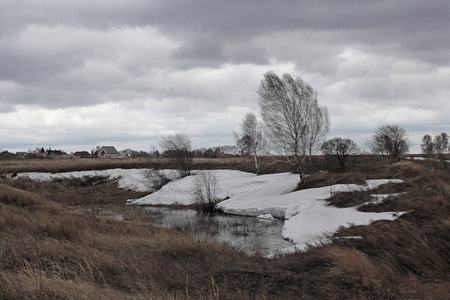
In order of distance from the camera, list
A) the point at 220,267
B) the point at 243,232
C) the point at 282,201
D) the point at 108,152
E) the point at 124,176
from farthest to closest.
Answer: the point at 108,152
the point at 124,176
the point at 282,201
the point at 243,232
the point at 220,267

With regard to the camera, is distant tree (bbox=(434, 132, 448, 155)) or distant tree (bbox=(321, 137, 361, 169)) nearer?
distant tree (bbox=(434, 132, 448, 155))

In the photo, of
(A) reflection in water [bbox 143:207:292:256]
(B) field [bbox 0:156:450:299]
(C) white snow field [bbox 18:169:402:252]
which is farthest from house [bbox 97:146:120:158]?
(B) field [bbox 0:156:450:299]

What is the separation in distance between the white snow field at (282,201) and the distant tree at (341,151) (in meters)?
4.78

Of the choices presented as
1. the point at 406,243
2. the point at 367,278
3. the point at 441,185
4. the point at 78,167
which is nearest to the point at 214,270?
the point at 367,278

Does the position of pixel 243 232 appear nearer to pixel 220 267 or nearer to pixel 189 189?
pixel 220 267

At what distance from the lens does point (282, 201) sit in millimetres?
21875

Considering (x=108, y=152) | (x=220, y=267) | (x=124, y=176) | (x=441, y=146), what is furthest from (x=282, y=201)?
(x=108, y=152)

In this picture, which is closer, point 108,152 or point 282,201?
point 282,201

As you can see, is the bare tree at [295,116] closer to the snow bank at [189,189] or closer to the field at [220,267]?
the snow bank at [189,189]

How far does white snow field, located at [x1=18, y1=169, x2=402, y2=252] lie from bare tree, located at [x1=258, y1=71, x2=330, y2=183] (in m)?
2.71

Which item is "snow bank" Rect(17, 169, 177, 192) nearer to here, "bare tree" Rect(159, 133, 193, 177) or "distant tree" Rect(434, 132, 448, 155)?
"bare tree" Rect(159, 133, 193, 177)

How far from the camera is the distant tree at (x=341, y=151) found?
32.6 metres

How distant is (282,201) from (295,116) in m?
6.61

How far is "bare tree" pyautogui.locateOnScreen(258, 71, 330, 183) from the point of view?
25.5m
